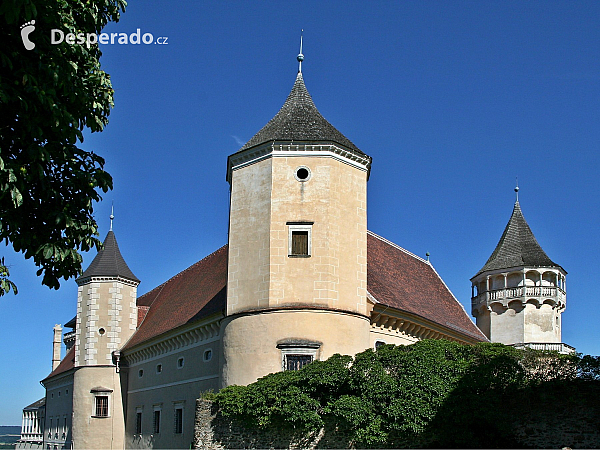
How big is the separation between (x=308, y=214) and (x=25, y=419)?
74.9 m

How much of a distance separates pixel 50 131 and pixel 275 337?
14.0m

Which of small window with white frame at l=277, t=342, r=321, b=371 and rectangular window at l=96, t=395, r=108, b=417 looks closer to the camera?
small window with white frame at l=277, t=342, r=321, b=371

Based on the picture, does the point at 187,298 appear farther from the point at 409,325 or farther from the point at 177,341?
the point at 409,325

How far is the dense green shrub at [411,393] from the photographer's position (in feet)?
63.1

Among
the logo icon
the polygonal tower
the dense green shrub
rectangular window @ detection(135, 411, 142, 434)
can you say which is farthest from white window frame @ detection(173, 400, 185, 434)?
the logo icon

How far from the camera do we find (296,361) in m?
24.6

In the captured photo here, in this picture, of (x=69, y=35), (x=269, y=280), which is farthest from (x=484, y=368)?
(x=69, y=35)

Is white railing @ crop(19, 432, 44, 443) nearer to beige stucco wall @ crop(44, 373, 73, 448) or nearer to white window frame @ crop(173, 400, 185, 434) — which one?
beige stucco wall @ crop(44, 373, 73, 448)

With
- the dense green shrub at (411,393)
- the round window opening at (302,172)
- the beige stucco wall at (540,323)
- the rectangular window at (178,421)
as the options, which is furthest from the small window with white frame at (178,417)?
the beige stucco wall at (540,323)

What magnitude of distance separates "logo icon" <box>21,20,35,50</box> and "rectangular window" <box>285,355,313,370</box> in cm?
1539

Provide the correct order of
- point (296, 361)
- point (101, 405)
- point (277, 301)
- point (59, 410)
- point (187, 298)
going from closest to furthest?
1. point (296, 361)
2. point (277, 301)
3. point (187, 298)
4. point (101, 405)
5. point (59, 410)

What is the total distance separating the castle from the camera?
83.2ft

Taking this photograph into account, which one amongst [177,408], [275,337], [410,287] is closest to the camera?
[275,337]

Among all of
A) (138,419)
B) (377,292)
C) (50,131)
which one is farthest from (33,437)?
(50,131)
